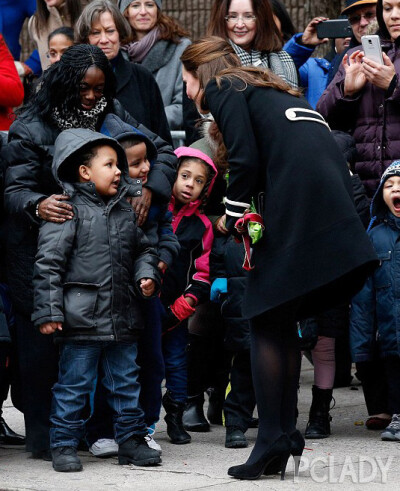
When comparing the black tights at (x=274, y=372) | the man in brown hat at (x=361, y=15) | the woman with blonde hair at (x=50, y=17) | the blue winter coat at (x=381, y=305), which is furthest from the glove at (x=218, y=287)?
the woman with blonde hair at (x=50, y=17)

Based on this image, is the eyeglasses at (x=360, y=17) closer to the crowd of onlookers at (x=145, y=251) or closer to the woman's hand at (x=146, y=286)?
the crowd of onlookers at (x=145, y=251)

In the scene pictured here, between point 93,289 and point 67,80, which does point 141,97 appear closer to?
point 67,80

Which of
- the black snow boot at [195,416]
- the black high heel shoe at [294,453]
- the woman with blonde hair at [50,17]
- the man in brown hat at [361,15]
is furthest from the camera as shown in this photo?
the woman with blonde hair at [50,17]

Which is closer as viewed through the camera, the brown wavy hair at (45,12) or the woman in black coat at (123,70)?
the woman in black coat at (123,70)

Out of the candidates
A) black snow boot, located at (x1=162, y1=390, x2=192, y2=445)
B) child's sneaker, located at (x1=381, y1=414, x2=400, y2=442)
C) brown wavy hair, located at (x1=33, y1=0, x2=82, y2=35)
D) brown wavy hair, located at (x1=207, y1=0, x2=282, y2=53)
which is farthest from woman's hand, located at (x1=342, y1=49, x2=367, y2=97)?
brown wavy hair, located at (x1=33, y1=0, x2=82, y2=35)

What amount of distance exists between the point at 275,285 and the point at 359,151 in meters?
2.02

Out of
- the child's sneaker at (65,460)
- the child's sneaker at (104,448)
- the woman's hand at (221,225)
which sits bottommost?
the child's sneaker at (104,448)

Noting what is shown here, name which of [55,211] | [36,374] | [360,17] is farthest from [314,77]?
[36,374]

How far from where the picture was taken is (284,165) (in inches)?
204

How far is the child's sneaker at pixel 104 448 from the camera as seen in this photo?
232 inches

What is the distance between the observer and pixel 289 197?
515 cm

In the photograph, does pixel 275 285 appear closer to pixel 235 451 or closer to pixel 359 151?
pixel 235 451

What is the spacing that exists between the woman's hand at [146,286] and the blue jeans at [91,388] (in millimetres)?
273

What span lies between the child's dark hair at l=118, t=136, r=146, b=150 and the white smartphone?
165cm
